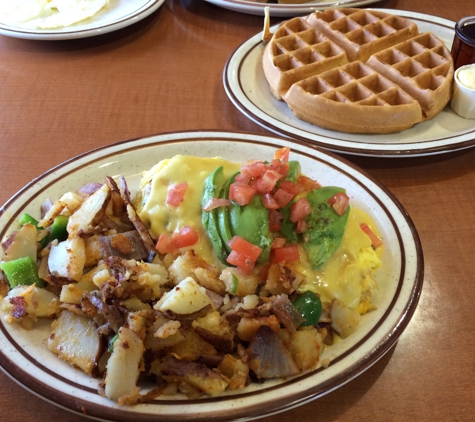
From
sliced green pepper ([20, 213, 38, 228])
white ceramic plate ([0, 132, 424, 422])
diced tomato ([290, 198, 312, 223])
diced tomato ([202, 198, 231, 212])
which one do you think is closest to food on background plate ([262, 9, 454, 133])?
white ceramic plate ([0, 132, 424, 422])

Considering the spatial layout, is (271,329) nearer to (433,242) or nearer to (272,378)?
(272,378)

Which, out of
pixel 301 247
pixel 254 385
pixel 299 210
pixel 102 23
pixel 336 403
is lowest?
pixel 336 403

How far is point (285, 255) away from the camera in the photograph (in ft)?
4.84

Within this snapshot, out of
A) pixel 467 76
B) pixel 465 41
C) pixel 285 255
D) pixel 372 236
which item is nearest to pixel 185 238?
pixel 285 255

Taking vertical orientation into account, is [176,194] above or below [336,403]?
above

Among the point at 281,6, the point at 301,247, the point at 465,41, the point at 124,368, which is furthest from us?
the point at 281,6

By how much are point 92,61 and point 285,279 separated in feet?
6.78

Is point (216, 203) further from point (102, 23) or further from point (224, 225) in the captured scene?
point (102, 23)

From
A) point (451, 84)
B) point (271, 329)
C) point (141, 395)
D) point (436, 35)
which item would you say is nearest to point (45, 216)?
point (141, 395)

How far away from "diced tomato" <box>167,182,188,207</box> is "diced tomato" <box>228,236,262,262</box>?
29 centimetres

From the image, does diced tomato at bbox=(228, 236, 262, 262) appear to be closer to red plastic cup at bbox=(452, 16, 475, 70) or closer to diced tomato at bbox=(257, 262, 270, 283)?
diced tomato at bbox=(257, 262, 270, 283)

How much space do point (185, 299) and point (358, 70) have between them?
1.86 m

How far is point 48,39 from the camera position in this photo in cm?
278

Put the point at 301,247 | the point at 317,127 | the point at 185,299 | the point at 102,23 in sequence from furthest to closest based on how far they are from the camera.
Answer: the point at 102,23 → the point at 317,127 → the point at 301,247 → the point at 185,299
